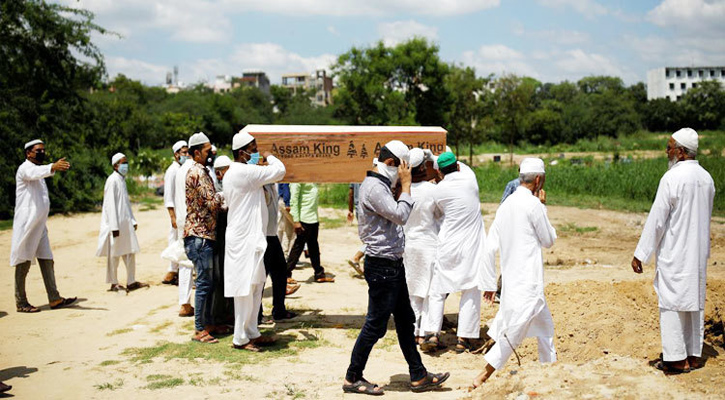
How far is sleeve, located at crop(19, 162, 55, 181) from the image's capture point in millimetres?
7470

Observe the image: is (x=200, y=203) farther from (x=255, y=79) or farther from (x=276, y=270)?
Result: (x=255, y=79)

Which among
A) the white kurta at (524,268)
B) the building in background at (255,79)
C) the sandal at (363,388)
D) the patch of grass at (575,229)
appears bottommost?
the sandal at (363,388)

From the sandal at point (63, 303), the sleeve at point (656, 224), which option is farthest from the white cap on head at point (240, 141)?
the sandal at point (63, 303)

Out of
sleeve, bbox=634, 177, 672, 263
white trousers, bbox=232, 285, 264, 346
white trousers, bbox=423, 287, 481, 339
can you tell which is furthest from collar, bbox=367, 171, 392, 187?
sleeve, bbox=634, 177, 672, 263

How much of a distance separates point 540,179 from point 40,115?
18222 mm

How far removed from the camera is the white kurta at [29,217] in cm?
762

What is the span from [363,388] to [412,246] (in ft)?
6.19

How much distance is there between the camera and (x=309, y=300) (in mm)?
8133

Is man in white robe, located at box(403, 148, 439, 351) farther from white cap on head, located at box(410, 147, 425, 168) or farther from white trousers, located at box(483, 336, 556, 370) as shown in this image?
white trousers, located at box(483, 336, 556, 370)

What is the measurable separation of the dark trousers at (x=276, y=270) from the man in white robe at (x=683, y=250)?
12.8 feet

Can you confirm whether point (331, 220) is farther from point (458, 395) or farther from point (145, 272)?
point (458, 395)

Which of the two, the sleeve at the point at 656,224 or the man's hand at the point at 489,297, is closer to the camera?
the sleeve at the point at 656,224

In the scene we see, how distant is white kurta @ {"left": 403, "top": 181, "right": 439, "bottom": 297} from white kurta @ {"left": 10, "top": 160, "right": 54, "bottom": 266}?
4.64 metres

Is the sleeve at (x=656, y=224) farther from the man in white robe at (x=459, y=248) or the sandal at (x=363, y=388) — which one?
the sandal at (x=363, y=388)
